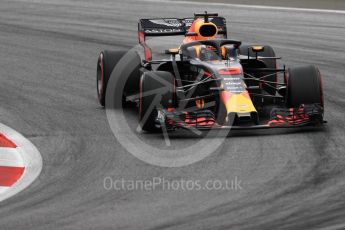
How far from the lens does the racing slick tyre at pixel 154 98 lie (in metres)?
12.5

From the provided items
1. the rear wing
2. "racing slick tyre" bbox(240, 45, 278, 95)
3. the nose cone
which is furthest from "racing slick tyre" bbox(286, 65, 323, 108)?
the rear wing

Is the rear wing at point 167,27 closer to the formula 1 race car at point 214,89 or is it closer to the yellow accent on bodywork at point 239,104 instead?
the formula 1 race car at point 214,89

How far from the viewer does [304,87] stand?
12.9 meters

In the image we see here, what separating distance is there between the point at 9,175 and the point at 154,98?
2499mm

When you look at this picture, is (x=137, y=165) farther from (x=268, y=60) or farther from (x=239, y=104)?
(x=268, y=60)

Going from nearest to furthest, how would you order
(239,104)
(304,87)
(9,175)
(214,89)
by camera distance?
(9,175) → (239,104) → (214,89) → (304,87)

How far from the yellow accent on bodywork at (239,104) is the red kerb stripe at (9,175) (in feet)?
8.92

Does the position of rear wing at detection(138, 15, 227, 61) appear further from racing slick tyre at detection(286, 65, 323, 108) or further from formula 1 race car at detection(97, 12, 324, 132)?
racing slick tyre at detection(286, 65, 323, 108)

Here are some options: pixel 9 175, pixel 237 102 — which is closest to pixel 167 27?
pixel 237 102

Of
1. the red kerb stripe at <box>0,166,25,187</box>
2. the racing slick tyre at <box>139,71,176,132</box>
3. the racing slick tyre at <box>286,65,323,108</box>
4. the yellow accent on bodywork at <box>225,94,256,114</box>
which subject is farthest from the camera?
the racing slick tyre at <box>286,65,323,108</box>

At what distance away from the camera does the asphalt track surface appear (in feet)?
29.5

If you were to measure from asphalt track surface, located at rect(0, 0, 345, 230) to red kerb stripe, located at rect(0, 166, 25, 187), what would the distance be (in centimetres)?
27

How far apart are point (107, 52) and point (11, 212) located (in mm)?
5728

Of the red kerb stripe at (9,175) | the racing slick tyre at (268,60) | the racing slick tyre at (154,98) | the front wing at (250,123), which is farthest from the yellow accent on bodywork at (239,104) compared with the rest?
the red kerb stripe at (9,175)
